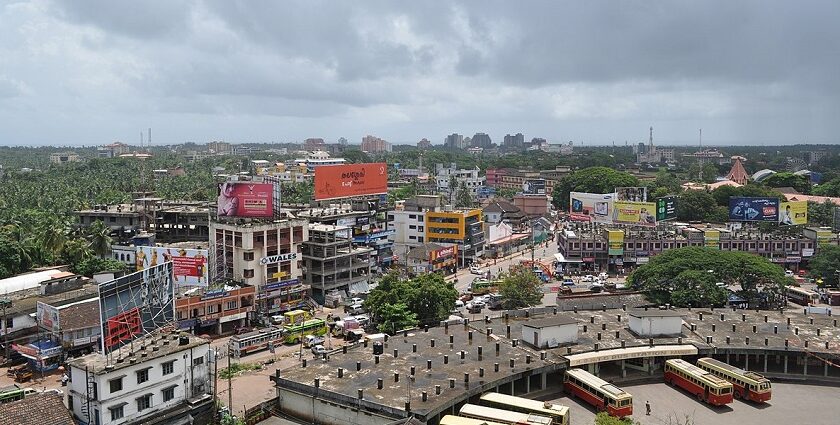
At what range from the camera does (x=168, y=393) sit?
30031 millimetres

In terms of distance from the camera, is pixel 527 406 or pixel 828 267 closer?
pixel 527 406

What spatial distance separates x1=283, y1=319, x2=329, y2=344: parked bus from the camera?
45.8m

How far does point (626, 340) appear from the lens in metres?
37.8

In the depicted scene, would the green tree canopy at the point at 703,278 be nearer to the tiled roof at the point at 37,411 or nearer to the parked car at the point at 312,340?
the parked car at the point at 312,340

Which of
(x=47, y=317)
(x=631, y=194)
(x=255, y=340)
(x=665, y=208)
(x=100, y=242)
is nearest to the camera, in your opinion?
(x=47, y=317)

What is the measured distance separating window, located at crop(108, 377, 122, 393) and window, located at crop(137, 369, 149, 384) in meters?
0.83

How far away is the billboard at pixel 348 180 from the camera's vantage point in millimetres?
83688

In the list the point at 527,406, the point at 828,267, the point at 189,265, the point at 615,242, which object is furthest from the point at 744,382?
the point at 615,242

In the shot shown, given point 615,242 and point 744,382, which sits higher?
point 615,242

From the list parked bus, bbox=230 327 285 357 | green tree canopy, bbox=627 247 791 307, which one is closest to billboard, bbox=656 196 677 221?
green tree canopy, bbox=627 247 791 307

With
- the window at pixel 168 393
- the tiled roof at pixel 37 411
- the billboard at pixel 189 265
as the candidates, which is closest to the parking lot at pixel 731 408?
the window at pixel 168 393

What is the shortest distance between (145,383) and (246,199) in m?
25.9

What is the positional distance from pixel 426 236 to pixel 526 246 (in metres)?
19.5

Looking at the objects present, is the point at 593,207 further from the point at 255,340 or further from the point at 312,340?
the point at 255,340
